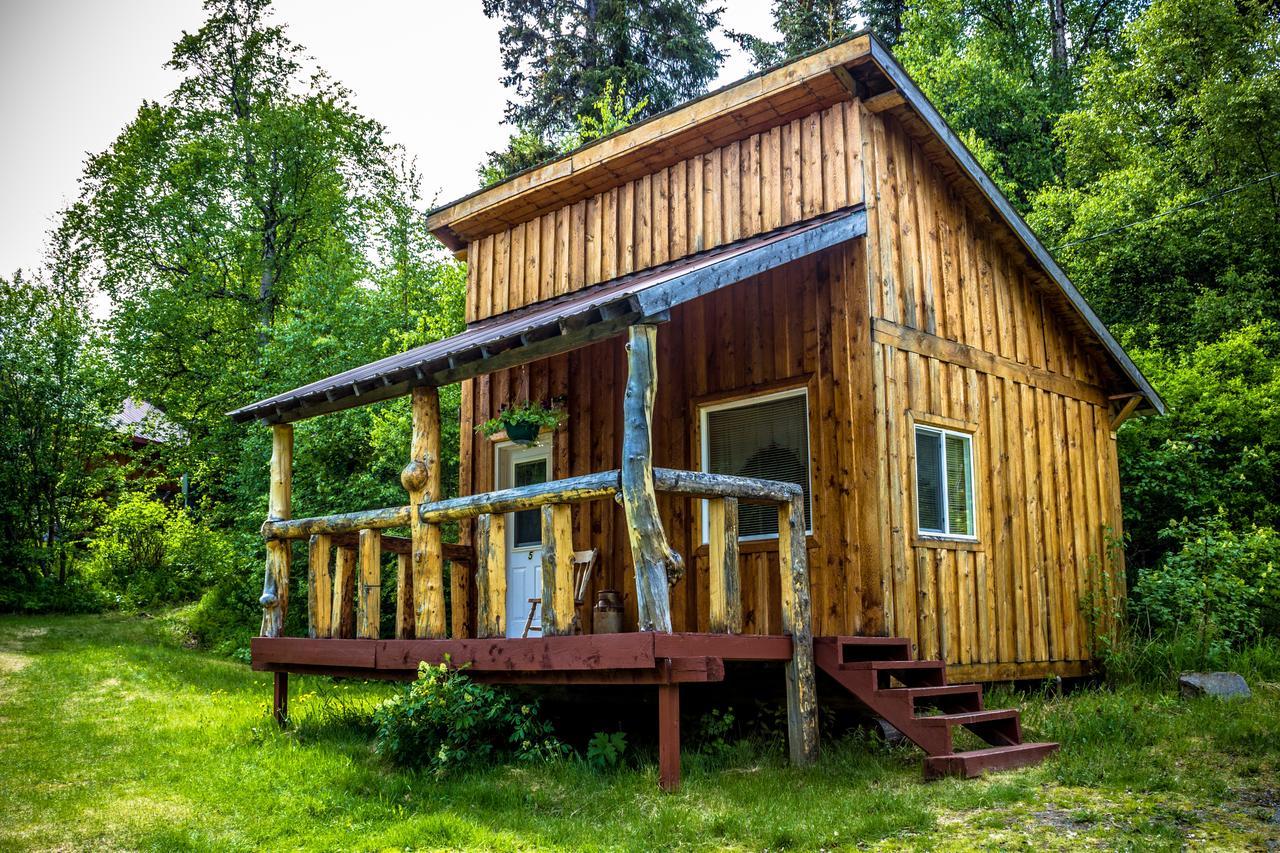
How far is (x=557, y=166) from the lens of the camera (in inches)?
436

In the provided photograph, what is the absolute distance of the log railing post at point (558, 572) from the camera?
714 centimetres

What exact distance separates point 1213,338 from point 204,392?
21498 mm

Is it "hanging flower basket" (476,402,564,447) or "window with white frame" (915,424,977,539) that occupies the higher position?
"hanging flower basket" (476,402,564,447)

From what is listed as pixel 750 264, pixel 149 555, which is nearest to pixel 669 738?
pixel 750 264

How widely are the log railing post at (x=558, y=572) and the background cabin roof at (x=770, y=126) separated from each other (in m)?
4.37

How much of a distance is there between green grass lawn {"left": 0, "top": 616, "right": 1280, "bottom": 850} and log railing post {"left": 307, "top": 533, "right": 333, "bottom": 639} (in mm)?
817

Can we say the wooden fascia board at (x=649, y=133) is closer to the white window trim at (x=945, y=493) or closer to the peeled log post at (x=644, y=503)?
the white window trim at (x=945, y=493)

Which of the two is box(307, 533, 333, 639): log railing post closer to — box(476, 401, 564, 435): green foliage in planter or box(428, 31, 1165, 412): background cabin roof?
box(476, 401, 564, 435): green foliage in planter

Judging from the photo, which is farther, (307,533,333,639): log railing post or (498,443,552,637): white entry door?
(498,443,552,637): white entry door

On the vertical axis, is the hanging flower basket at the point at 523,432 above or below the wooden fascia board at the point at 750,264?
below

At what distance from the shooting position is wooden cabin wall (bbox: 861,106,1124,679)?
8719mm

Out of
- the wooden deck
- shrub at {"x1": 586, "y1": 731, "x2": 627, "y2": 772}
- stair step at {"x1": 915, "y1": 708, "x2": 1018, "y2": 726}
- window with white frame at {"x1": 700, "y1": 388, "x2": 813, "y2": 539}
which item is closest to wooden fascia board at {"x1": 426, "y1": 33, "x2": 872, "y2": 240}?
window with white frame at {"x1": 700, "y1": 388, "x2": 813, "y2": 539}

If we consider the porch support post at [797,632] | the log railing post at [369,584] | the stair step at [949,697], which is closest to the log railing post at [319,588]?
the log railing post at [369,584]

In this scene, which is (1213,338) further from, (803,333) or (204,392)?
(204,392)
